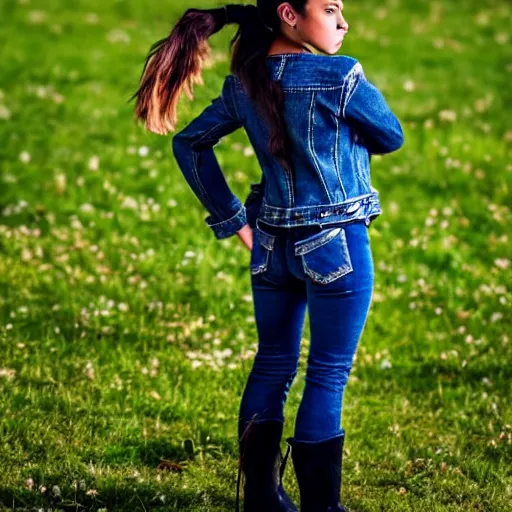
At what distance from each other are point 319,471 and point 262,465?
1.26 feet

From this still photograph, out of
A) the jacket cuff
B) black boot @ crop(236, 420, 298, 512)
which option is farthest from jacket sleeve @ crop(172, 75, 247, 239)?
black boot @ crop(236, 420, 298, 512)

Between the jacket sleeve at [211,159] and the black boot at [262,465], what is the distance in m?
0.98

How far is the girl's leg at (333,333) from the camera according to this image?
4668mm

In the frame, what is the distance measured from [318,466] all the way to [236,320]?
11.7 feet

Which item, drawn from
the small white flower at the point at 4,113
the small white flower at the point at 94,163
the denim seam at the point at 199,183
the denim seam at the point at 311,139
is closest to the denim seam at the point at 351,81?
the denim seam at the point at 311,139

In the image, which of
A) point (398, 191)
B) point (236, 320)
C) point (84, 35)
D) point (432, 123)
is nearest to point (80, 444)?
point (236, 320)

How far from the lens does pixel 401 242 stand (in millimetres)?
9758

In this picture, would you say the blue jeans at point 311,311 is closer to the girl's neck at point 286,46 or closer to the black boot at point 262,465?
the black boot at point 262,465

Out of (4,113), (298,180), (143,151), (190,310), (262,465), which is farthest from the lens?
(4,113)

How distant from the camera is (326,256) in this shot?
15.2 feet

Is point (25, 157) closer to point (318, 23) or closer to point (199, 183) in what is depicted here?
point (199, 183)

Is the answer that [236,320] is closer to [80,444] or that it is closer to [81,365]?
[81,365]

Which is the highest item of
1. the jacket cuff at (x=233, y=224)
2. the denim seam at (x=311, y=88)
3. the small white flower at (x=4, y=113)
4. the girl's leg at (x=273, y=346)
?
the small white flower at (x=4, y=113)

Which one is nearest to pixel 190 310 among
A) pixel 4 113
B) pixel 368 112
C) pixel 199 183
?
pixel 199 183
